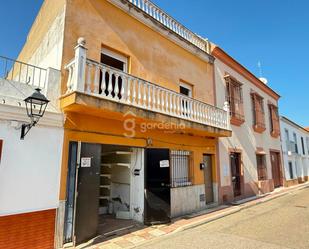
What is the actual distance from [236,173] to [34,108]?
32.7ft

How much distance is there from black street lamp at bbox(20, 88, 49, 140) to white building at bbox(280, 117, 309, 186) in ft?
59.6

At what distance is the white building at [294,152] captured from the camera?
18000 millimetres

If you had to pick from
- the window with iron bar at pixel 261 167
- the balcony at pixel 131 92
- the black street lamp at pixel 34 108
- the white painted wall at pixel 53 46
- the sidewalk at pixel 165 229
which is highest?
→ the white painted wall at pixel 53 46

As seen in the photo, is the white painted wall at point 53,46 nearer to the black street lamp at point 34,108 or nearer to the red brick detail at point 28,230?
the black street lamp at point 34,108

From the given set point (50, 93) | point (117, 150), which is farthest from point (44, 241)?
point (117, 150)

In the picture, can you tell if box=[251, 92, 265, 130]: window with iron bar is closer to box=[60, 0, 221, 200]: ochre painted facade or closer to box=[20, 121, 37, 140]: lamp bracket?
box=[60, 0, 221, 200]: ochre painted facade

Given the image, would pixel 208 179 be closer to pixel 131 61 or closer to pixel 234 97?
pixel 234 97

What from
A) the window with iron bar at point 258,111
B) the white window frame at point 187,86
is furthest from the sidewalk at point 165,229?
the window with iron bar at point 258,111

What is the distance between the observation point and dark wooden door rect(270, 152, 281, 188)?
51.0 ft

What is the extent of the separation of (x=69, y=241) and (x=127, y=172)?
2968 millimetres

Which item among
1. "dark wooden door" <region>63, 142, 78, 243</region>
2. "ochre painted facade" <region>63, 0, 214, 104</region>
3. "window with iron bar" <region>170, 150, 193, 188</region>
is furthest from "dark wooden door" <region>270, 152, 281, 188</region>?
"dark wooden door" <region>63, 142, 78, 243</region>

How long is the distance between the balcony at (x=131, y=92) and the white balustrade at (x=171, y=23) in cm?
319

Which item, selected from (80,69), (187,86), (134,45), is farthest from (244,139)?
(80,69)

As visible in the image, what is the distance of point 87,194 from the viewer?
5312 millimetres
